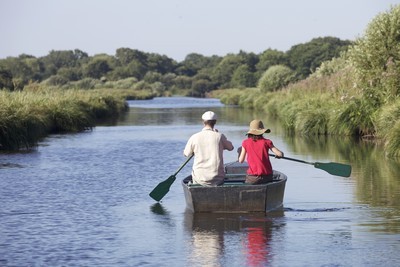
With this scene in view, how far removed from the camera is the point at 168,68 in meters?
156

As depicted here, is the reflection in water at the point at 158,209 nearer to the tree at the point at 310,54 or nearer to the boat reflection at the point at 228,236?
the boat reflection at the point at 228,236

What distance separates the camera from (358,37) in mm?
31219

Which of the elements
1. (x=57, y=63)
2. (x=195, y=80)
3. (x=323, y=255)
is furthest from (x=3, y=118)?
(x=57, y=63)

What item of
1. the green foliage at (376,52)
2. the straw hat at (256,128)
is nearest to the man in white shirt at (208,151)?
the straw hat at (256,128)

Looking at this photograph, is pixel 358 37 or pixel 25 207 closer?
pixel 25 207

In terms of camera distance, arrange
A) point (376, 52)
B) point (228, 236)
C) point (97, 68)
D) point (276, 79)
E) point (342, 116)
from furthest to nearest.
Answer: point (97, 68) → point (276, 79) → point (376, 52) → point (342, 116) → point (228, 236)

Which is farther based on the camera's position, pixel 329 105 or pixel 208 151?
pixel 329 105

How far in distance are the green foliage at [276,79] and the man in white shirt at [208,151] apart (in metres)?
51.5

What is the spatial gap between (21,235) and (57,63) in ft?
496

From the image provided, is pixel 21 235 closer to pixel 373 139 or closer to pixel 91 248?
pixel 91 248

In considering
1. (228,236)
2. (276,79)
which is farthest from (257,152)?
(276,79)

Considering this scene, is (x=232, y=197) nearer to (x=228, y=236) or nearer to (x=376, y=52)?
(x=228, y=236)

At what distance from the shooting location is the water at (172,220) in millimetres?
10876

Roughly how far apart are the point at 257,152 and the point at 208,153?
2.47 ft
